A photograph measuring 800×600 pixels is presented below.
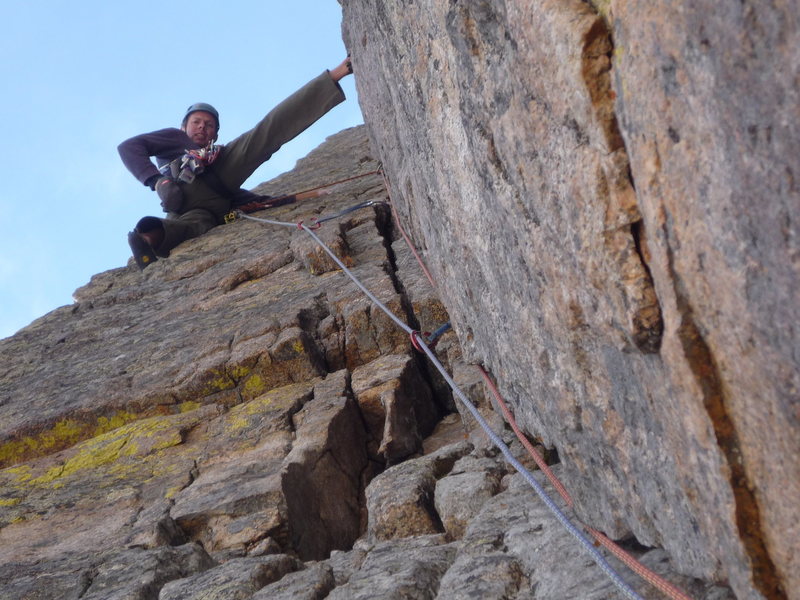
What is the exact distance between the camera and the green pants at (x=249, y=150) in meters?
12.0

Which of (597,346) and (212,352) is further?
(212,352)

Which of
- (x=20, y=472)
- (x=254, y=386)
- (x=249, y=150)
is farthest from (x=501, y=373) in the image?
(x=249, y=150)

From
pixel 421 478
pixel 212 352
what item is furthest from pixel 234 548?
pixel 212 352

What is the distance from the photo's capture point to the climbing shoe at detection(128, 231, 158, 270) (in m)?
11.4

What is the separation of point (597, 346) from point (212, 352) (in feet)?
17.9

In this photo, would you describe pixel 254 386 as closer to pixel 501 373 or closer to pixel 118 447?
pixel 118 447

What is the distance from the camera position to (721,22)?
1.47 meters

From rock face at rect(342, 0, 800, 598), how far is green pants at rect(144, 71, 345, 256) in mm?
8913

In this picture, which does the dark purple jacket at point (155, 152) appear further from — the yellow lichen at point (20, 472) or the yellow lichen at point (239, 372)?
the yellow lichen at point (20, 472)

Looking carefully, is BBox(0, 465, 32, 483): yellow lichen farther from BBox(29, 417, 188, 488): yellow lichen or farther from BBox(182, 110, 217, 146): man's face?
BBox(182, 110, 217, 146): man's face

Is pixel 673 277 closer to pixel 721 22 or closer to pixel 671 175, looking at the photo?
pixel 671 175

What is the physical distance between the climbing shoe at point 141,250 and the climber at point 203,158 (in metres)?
0.02

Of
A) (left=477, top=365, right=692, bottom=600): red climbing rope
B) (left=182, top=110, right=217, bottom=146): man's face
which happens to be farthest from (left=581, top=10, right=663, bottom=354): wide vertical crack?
(left=182, top=110, right=217, bottom=146): man's face

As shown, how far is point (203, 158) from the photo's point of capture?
40.1 ft
